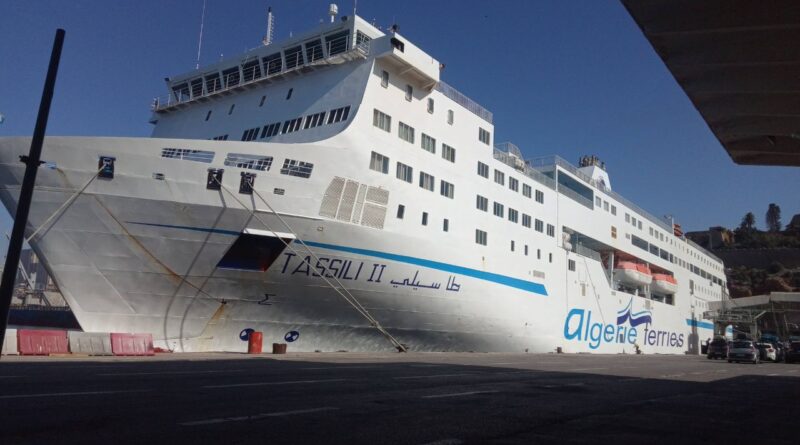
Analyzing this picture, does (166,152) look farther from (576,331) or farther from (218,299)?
(576,331)

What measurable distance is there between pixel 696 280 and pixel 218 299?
2256 inches

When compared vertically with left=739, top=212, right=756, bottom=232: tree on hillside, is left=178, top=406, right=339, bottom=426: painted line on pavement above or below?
below

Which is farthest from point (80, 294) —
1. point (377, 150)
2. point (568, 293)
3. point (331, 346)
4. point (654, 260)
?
point (654, 260)

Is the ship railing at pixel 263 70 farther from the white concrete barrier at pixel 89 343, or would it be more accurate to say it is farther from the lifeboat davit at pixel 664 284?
the lifeboat davit at pixel 664 284

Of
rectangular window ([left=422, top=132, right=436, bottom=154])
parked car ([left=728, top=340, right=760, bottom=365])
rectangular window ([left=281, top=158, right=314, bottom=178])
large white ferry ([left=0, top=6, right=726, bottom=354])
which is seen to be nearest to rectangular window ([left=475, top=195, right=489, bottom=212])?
large white ferry ([left=0, top=6, right=726, bottom=354])

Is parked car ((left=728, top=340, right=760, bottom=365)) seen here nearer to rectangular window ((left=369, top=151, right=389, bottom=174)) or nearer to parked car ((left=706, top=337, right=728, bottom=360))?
parked car ((left=706, top=337, right=728, bottom=360))

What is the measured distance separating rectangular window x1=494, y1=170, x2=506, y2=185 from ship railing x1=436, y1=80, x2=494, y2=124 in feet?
8.83

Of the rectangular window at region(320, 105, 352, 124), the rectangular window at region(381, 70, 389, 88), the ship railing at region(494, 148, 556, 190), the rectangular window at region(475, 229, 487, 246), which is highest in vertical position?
the rectangular window at region(381, 70, 389, 88)

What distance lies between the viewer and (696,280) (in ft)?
203

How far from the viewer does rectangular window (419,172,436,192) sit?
23939 millimetres

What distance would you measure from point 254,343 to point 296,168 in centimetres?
628

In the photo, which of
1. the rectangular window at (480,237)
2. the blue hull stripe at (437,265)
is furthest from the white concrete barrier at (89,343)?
the rectangular window at (480,237)

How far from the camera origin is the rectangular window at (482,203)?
27086 millimetres

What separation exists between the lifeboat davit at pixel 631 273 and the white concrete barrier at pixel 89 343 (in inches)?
1446
